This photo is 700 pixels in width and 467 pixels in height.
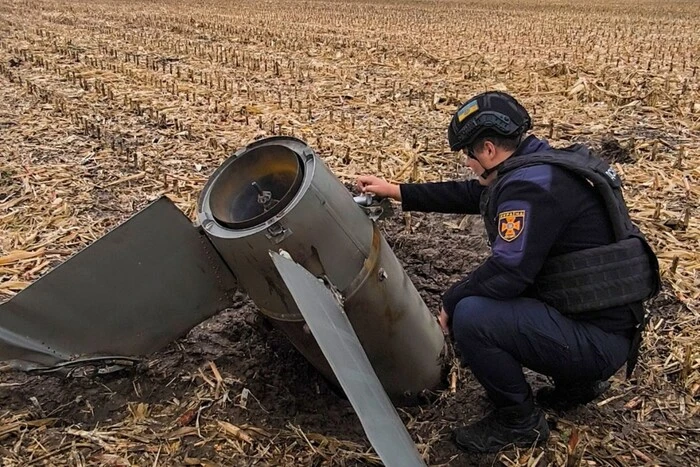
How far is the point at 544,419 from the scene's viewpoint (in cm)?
321

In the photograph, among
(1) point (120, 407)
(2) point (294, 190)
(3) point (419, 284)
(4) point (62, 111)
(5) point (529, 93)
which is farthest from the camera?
(5) point (529, 93)

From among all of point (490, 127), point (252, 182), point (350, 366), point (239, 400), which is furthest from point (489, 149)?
point (239, 400)

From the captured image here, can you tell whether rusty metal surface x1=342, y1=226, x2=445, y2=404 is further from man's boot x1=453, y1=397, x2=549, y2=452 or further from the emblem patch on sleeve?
the emblem patch on sleeve

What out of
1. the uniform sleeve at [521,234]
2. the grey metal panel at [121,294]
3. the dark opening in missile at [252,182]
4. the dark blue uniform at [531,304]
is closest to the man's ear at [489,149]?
the dark blue uniform at [531,304]

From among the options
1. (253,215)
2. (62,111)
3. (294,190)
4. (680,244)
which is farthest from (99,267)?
(62,111)

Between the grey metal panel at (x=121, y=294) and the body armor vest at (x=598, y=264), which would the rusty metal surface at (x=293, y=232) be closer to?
the grey metal panel at (x=121, y=294)

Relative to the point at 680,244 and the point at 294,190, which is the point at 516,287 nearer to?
the point at 294,190

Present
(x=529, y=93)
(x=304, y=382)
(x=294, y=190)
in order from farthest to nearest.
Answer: (x=529, y=93) → (x=304, y=382) → (x=294, y=190)

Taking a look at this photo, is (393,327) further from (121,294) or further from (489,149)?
(121,294)

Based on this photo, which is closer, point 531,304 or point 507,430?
point 531,304

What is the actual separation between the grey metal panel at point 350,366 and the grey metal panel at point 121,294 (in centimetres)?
65

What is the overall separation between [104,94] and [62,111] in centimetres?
98

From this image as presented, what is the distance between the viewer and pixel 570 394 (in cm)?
334

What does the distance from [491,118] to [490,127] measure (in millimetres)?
38
